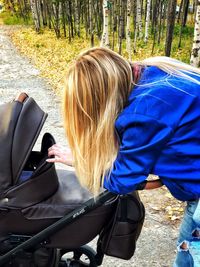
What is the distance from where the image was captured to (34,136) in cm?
205

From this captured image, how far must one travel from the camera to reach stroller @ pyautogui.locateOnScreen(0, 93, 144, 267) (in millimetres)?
2008

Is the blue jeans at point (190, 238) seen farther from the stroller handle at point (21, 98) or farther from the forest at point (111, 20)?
the forest at point (111, 20)

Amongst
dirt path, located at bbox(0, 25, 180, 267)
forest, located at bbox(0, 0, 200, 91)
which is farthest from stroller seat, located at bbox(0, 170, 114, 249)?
forest, located at bbox(0, 0, 200, 91)

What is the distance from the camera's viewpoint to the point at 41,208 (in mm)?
2088

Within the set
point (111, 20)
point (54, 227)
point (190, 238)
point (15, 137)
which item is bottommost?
point (111, 20)

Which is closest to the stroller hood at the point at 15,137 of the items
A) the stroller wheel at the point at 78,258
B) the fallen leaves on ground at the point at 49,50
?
the stroller wheel at the point at 78,258

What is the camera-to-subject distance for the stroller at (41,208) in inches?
79.0

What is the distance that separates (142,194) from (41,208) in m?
2.16

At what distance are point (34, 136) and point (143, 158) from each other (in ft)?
2.03

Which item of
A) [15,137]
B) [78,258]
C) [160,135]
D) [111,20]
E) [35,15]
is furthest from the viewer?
[35,15]

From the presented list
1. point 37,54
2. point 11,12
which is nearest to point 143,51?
point 37,54

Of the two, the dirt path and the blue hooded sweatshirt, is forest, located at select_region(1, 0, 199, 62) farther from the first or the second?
the blue hooded sweatshirt

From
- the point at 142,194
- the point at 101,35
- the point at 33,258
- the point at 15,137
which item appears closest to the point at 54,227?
the point at 33,258

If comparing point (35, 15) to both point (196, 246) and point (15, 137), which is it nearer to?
point (15, 137)
